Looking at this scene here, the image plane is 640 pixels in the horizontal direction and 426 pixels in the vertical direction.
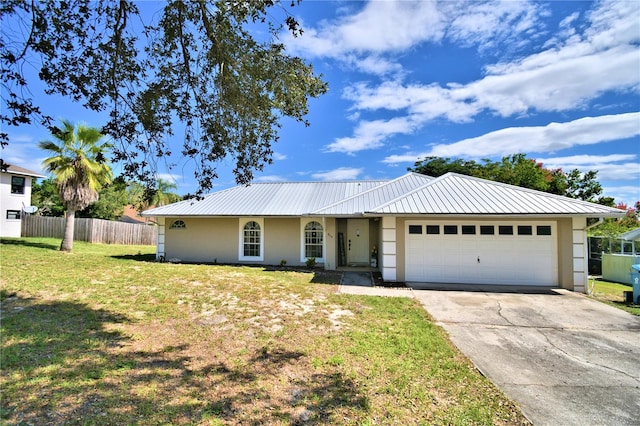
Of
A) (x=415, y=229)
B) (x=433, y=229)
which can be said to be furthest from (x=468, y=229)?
(x=415, y=229)

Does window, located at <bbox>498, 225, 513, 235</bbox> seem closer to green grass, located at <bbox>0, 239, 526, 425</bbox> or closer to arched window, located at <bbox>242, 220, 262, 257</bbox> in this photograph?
green grass, located at <bbox>0, 239, 526, 425</bbox>

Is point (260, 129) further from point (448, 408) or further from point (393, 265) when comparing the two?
point (393, 265)

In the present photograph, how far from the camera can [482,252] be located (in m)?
11.6

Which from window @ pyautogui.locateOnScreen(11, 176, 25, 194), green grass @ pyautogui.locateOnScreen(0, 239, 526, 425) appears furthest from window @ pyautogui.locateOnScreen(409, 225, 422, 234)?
window @ pyautogui.locateOnScreen(11, 176, 25, 194)

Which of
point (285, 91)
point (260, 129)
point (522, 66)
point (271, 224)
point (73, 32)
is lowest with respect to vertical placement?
point (271, 224)

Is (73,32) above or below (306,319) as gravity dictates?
above

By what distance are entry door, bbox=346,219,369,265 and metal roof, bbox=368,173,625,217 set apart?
4.09 metres

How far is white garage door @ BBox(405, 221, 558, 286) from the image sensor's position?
11336 millimetres

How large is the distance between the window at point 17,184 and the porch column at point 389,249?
27.1 meters

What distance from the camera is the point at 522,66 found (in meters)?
10.7

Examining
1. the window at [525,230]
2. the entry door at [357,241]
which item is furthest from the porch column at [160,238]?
the window at [525,230]

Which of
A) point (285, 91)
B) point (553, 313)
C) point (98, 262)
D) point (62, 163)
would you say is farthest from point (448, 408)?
point (62, 163)

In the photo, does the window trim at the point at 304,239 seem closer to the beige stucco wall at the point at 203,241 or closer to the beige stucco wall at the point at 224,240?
the beige stucco wall at the point at 224,240

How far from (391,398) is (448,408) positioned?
25.5 inches
